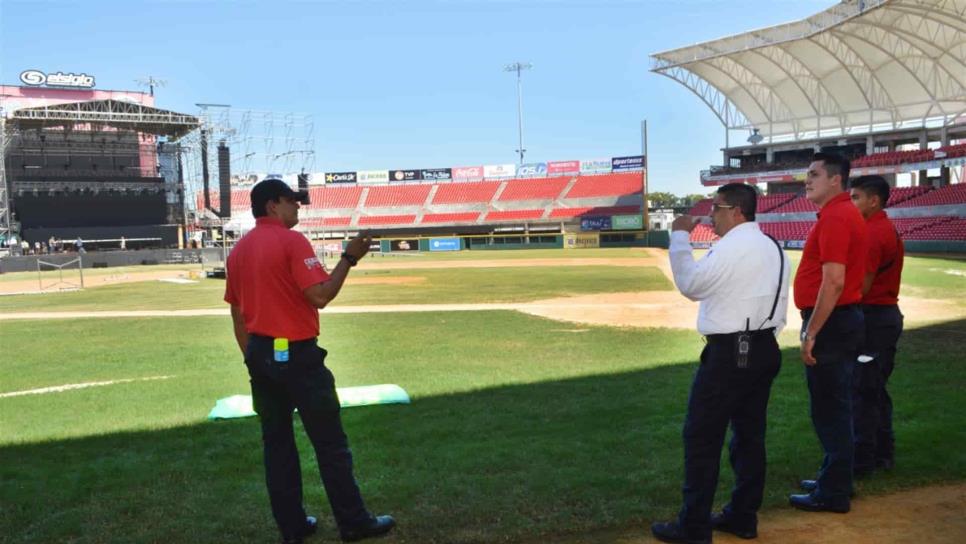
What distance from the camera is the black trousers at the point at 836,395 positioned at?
4.60 m

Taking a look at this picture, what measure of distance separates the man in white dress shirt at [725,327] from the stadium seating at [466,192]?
75.8 m

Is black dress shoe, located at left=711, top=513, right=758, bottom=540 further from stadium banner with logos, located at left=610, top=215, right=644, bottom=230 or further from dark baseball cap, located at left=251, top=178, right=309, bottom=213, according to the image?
stadium banner with logos, located at left=610, top=215, right=644, bottom=230

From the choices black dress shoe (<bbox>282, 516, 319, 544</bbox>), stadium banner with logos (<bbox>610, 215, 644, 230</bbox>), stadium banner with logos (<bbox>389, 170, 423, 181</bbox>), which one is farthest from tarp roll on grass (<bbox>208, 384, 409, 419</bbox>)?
stadium banner with logos (<bbox>389, 170, 423, 181</bbox>)

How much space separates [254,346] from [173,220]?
52.5 meters

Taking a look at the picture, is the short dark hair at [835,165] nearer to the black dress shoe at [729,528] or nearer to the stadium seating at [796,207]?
the black dress shoe at [729,528]

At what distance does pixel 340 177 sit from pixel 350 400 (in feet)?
264

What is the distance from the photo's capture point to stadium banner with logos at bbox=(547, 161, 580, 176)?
81875mm

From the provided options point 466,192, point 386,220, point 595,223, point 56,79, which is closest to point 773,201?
point 595,223

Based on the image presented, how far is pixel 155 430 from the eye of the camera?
280 inches

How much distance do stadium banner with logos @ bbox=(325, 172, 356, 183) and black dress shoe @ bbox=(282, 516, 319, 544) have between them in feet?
273

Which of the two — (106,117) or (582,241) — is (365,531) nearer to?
(106,117)

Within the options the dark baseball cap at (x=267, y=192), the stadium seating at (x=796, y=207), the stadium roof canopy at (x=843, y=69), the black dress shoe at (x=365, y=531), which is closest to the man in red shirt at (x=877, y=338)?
the black dress shoe at (x=365, y=531)

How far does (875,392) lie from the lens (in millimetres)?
5238

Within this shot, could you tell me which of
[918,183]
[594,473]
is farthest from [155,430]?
[918,183]
